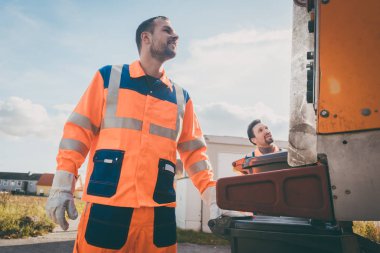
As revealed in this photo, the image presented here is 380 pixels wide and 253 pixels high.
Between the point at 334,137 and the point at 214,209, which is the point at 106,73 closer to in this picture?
the point at 214,209

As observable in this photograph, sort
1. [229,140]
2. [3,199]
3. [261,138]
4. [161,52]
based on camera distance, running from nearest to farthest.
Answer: [161,52] < [261,138] < [3,199] < [229,140]

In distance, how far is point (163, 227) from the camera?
6.39ft

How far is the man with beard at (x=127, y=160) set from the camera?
6.01 ft

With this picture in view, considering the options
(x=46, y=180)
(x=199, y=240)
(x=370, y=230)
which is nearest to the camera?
(x=370, y=230)

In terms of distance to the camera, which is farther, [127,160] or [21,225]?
[21,225]

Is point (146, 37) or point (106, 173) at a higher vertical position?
point (146, 37)

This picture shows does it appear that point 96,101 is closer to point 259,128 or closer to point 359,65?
point 359,65

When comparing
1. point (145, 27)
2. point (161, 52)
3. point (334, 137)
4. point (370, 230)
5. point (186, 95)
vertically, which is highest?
point (145, 27)

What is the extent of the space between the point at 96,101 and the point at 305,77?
140cm

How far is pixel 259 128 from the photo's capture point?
17.8ft

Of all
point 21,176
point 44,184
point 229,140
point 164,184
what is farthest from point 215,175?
point 21,176

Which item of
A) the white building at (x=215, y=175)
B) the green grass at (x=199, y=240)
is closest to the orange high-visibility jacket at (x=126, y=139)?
the green grass at (x=199, y=240)

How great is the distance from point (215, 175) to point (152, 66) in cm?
741

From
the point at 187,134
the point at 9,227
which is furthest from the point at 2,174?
the point at 187,134
